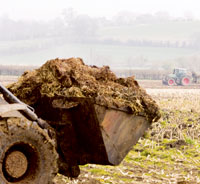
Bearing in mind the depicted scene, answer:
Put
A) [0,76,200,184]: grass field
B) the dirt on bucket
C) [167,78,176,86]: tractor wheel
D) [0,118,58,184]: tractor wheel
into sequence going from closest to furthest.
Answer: [0,118,58,184]: tractor wheel < the dirt on bucket < [0,76,200,184]: grass field < [167,78,176,86]: tractor wheel

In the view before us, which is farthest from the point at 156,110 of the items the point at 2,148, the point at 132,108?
the point at 2,148

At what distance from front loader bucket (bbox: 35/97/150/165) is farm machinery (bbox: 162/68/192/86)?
119ft

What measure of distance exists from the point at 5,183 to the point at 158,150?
513cm

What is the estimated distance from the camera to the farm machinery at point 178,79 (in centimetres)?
4206

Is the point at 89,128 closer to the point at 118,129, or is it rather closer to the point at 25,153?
the point at 118,129

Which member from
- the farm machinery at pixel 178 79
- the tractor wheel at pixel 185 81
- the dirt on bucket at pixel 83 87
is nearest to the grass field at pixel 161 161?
the dirt on bucket at pixel 83 87

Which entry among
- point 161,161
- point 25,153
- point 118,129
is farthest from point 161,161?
point 25,153

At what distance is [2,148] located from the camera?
489 centimetres

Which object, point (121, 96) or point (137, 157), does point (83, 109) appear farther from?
point (137, 157)

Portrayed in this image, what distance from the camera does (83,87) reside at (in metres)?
5.76

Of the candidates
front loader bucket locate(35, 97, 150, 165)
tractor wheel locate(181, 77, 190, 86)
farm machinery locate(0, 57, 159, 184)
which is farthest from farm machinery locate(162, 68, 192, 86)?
front loader bucket locate(35, 97, 150, 165)

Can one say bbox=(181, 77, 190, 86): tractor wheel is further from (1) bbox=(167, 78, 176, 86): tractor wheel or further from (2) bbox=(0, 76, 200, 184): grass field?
(2) bbox=(0, 76, 200, 184): grass field

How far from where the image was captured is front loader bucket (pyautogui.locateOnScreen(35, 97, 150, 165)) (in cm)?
556

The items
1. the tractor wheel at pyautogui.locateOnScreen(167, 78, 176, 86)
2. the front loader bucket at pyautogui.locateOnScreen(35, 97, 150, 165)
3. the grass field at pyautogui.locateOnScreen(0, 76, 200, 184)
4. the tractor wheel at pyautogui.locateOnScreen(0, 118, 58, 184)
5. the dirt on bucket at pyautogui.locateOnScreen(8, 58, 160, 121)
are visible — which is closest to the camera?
the tractor wheel at pyautogui.locateOnScreen(0, 118, 58, 184)
